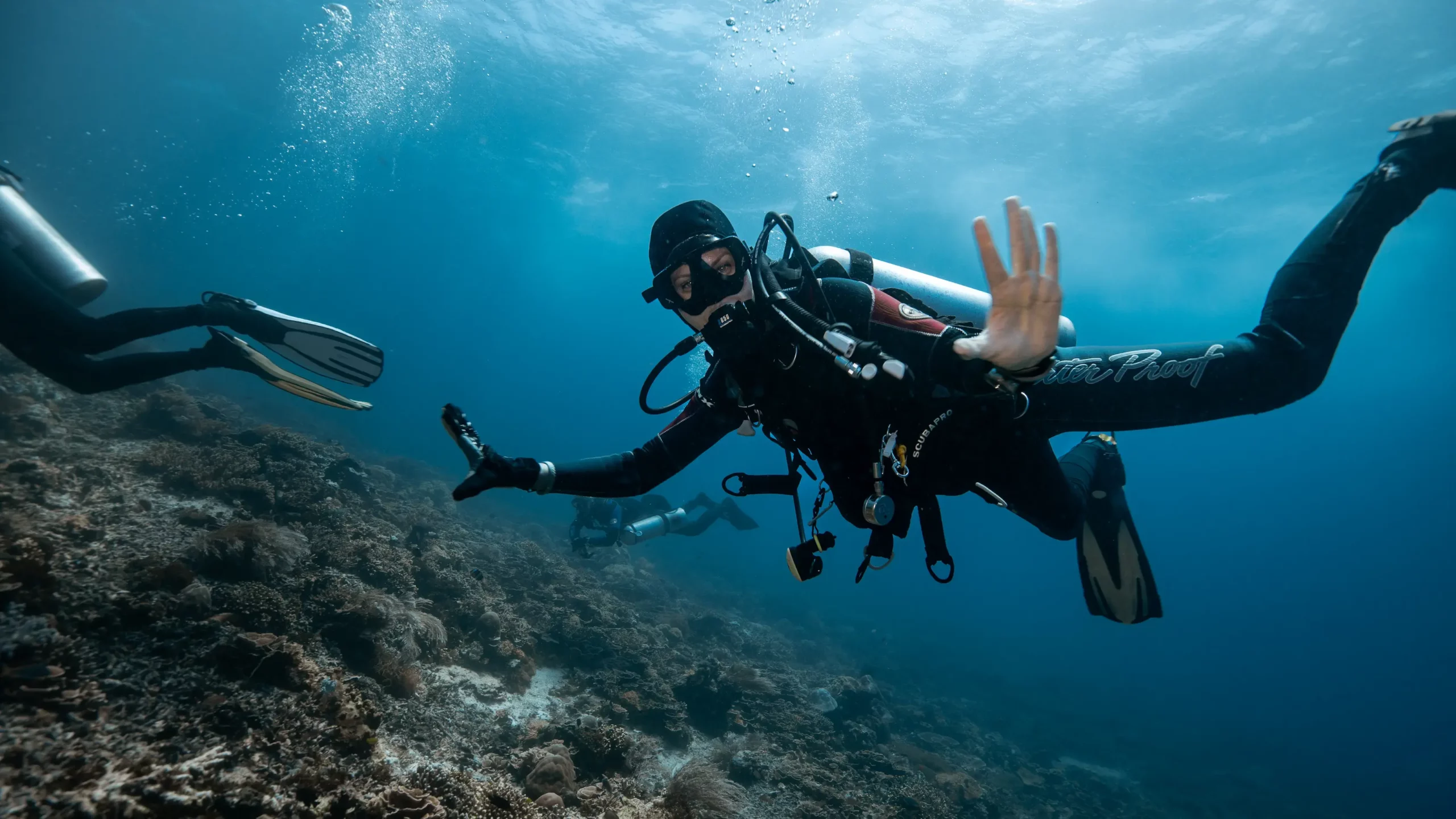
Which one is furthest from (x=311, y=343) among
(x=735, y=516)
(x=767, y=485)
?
(x=735, y=516)

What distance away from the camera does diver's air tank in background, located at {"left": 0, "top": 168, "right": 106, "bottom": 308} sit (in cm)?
641

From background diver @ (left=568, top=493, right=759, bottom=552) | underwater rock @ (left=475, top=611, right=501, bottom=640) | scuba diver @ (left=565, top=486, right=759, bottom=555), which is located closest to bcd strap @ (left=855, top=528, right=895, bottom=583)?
underwater rock @ (left=475, top=611, right=501, bottom=640)

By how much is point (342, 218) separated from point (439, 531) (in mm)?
95312

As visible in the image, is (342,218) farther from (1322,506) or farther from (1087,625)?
(1322,506)

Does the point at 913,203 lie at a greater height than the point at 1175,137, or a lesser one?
greater

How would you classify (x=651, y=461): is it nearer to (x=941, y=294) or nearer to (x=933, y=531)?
(x=933, y=531)

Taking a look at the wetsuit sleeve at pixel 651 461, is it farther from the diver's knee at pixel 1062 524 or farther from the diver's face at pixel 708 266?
the diver's knee at pixel 1062 524

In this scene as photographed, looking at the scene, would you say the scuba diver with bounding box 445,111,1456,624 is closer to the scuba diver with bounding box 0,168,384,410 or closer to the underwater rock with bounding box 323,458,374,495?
the scuba diver with bounding box 0,168,384,410

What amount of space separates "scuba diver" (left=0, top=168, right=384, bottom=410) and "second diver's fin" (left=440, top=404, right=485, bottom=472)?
2.52 m

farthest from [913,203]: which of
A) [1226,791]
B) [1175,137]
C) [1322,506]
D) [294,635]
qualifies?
[1322,506]

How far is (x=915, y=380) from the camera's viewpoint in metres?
2.69

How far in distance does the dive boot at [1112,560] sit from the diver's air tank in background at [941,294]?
1.51m

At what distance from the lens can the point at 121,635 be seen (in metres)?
4.04

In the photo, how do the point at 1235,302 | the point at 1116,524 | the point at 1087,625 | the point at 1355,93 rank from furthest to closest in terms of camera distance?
the point at 1087,625 → the point at 1235,302 → the point at 1355,93 → the point at 1116,524
